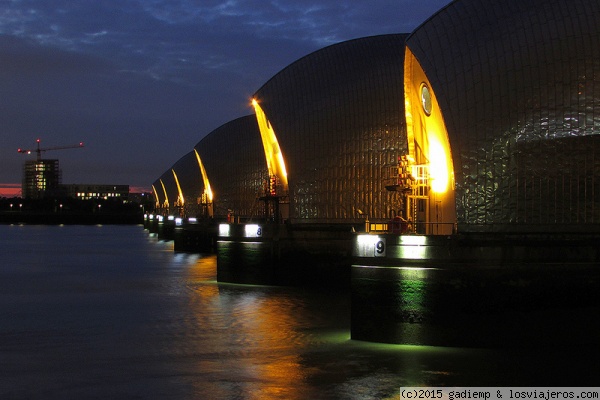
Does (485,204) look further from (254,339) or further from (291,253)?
(291,253)

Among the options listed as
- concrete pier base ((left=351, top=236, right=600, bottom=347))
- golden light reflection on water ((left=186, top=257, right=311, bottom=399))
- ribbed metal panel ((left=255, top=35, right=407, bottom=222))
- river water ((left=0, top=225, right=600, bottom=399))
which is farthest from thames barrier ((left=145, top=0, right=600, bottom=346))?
ribbed metal panel ((left=255, top=35, right=407, bottom=222))

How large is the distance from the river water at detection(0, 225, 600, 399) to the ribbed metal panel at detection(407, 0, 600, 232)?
13.9ft

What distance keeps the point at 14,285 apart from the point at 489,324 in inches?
1014

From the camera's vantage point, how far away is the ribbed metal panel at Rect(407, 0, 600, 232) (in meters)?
23.9

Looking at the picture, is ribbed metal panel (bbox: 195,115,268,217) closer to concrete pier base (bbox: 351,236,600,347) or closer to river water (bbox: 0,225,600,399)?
river water (bbox: 0,225,600,399)

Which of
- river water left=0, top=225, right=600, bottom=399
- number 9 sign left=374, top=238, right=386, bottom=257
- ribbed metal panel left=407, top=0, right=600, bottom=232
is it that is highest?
ribbed metal panel left=407, top=0, right=600, bottom=232

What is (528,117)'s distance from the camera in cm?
2419

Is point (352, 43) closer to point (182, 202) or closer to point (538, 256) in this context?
point (538, 256)

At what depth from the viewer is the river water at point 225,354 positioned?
17.7m

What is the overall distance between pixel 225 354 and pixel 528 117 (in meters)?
10.4

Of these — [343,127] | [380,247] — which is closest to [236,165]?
[343,127]

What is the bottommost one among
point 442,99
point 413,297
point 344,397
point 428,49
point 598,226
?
point 344,397

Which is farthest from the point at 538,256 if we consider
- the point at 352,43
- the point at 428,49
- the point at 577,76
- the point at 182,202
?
the point at 182,202

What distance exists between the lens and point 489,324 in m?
20.8
